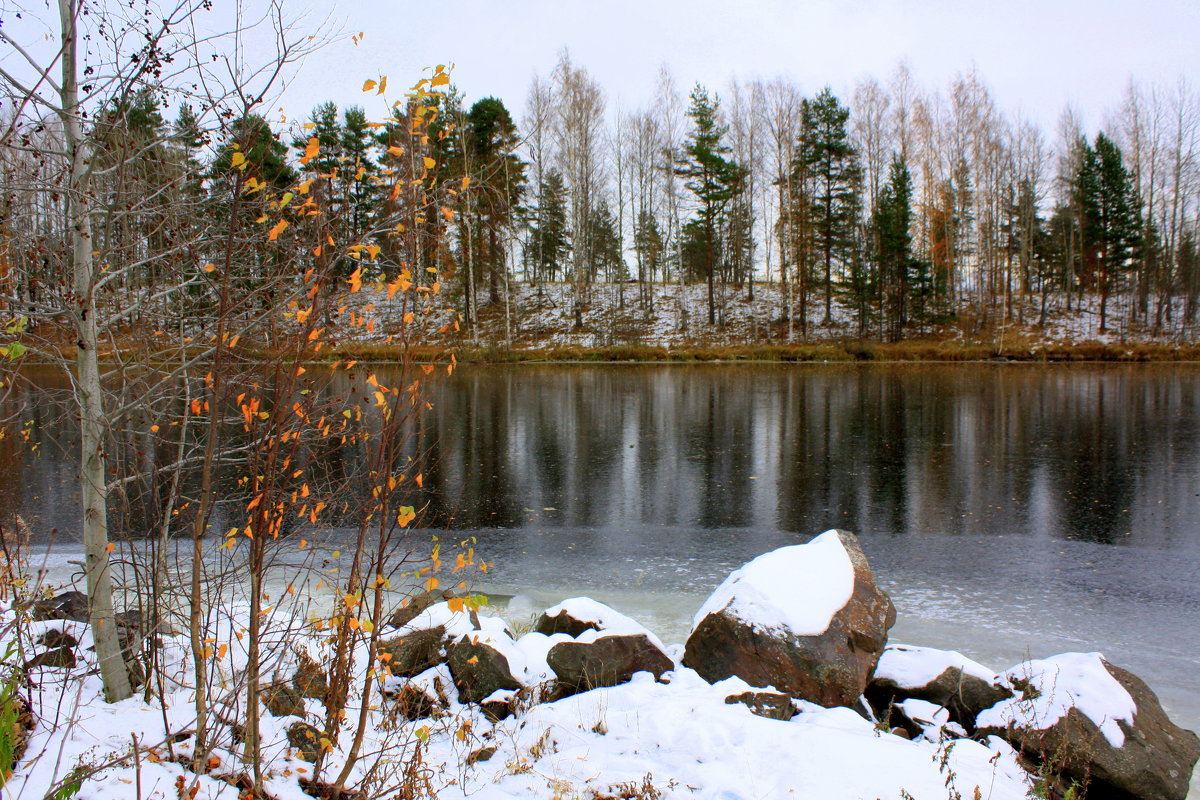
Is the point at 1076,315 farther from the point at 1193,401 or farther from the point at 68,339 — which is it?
the point at 68,339

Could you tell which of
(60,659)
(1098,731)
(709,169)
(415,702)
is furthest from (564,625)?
(709,169)

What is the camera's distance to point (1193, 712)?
475 centimetres

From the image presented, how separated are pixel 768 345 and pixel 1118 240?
Answer: 25.8 metres

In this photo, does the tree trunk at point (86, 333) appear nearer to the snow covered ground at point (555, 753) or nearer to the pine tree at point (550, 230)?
the snow covered ground at point (555, 753)

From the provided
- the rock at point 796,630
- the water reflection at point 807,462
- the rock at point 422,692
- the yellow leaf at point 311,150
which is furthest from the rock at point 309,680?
the yellow leaf at point 311,150

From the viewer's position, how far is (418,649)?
499 cm

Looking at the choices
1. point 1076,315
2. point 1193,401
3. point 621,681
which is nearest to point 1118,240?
point 1076,315

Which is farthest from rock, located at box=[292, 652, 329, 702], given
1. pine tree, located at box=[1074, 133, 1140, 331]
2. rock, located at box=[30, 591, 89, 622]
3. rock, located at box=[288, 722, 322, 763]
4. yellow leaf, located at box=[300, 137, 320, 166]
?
pine tree, located at box=[1074, 133, 1140, 331]

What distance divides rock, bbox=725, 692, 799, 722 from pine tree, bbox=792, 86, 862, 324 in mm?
44182

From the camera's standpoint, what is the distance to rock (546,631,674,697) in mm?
4773

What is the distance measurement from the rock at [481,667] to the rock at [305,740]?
101 centimetres

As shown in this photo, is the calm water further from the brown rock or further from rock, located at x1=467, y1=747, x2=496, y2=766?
rock, located at x1=467, y1=747, x2=496, y2=766

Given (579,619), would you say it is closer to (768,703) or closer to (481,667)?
(481,667)

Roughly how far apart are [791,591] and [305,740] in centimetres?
315
